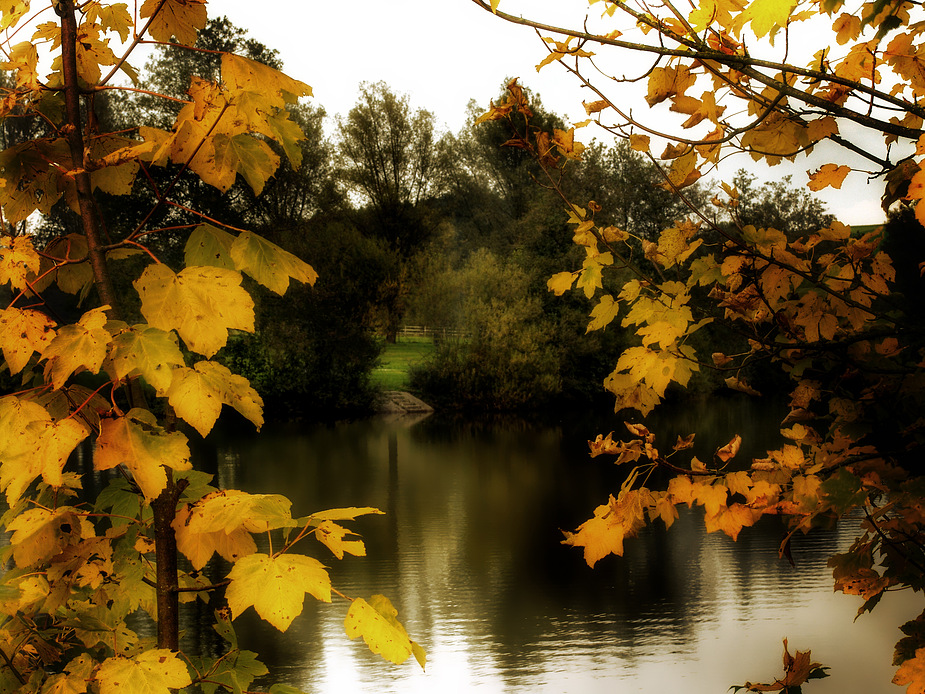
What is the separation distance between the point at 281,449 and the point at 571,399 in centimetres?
777

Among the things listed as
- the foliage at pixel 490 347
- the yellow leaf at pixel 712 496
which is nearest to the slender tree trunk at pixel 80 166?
the yellow leaf at pixel 712 496

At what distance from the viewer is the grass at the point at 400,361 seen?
16.8m

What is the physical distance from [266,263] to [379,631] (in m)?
0.47

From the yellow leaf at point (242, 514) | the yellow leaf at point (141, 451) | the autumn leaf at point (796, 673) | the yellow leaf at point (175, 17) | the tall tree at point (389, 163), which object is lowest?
the autumn leaf at point (796, 673)

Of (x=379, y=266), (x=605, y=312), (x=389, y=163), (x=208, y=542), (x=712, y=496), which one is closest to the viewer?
(x=208, y=542)

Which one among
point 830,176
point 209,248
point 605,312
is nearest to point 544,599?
point 605,312

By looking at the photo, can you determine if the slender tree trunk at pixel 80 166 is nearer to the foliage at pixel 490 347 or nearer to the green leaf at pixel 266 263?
the green leaf at pixel 266 263

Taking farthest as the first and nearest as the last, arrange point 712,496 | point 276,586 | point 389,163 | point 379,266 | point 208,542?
point 389,163 → point 379,266 → point 712,496 → point 208,542 → point 276,586

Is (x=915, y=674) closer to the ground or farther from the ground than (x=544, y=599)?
farther from the ground

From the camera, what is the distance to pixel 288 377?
49.9 feet

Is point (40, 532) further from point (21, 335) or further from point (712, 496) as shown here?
point (712, 496)

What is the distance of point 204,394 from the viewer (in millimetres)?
875

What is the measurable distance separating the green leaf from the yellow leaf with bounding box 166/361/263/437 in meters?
0.13

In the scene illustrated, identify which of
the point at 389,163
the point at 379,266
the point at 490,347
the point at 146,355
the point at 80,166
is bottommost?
the point at 146,355
